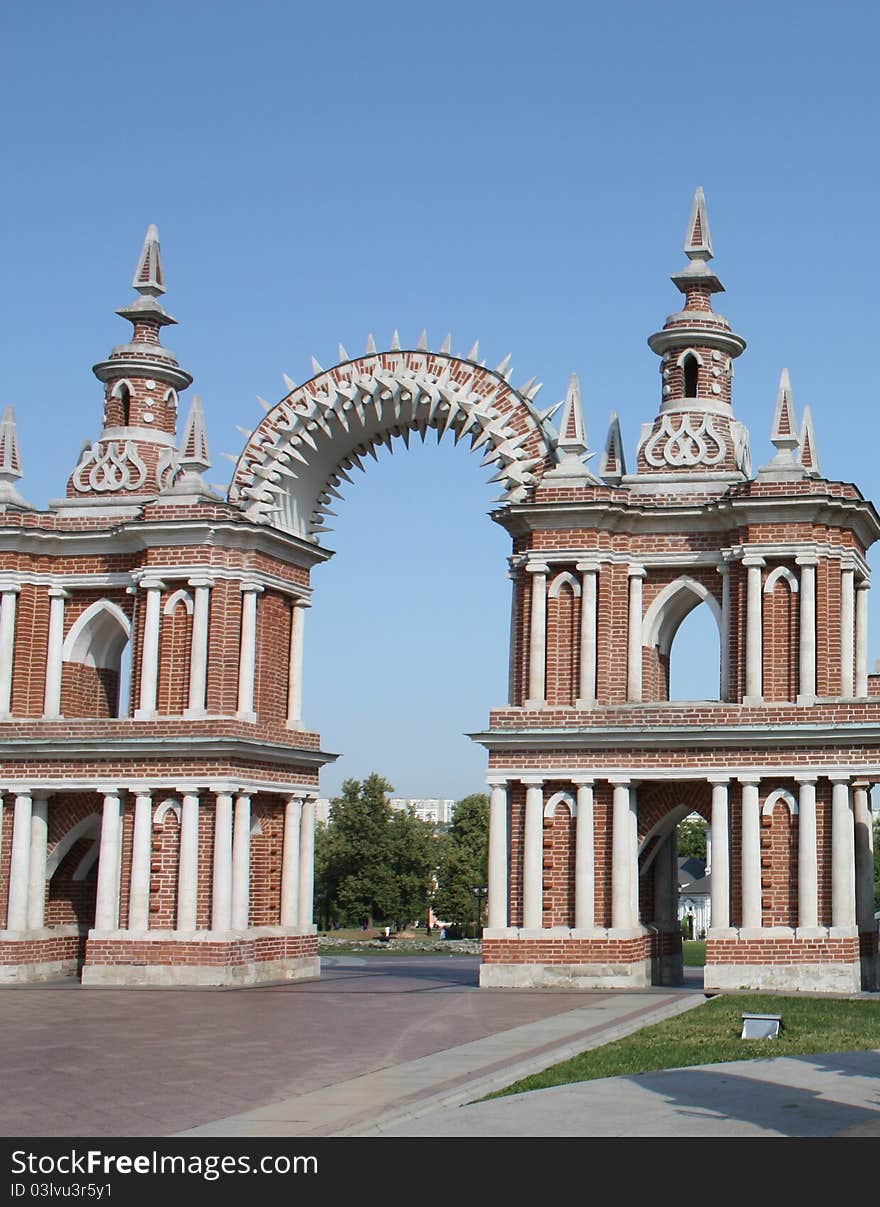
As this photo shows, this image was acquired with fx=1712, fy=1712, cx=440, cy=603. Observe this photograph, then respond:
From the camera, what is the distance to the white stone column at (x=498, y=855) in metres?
28.1

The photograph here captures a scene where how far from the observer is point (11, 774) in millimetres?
30656

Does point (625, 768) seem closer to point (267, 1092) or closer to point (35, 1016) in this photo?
point (35, 1016)

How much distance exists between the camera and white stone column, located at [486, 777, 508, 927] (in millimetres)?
28125

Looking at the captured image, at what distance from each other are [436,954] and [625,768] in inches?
689

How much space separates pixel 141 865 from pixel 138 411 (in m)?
8.94

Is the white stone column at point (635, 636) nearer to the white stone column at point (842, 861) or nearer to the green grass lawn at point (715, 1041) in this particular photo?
the white stone column at point (842, 861)

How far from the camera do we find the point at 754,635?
91.7ft

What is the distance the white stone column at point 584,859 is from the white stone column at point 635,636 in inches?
76.9

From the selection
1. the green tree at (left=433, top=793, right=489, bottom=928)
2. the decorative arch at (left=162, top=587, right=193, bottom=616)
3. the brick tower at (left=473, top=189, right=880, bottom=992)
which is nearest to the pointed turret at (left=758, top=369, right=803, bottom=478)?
the brick tower at (left=473, top=189, right=880, bottom=992)

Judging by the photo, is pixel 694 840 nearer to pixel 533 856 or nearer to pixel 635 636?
pixel 635 636

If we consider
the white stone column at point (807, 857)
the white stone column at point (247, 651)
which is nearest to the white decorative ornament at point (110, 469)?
the white stone column at point (247, 651)

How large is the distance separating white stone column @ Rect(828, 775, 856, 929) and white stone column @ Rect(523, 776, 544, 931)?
4.68m

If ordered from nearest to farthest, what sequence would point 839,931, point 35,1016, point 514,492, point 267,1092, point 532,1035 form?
point 267,1092 < point 532,1035 < point 35,1016 < point 839,931 < point 514,492
